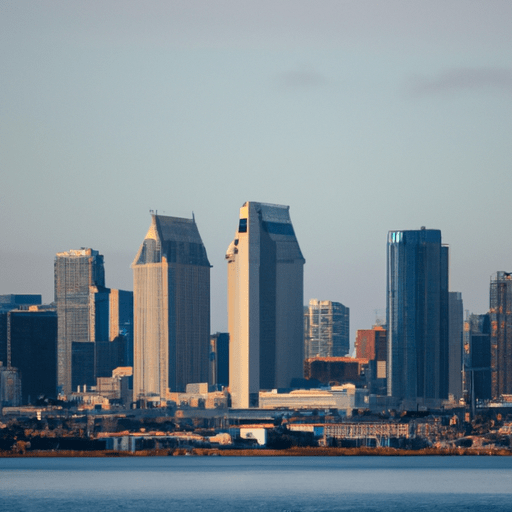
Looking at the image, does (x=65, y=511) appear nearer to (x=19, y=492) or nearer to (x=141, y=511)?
(x=141, y=511)

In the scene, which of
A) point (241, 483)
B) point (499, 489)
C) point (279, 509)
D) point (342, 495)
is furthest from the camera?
point (241, 483)

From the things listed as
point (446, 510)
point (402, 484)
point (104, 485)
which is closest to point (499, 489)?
point (402, 484)

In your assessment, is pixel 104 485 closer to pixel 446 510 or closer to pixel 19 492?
pixel 19 492

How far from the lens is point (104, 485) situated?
19325cm

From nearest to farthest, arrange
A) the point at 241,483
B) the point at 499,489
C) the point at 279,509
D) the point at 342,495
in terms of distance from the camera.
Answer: the point at 279,509
the point at 342,495
the point at 499,489
the point at 241,483

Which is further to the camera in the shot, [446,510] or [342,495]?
[342,495]

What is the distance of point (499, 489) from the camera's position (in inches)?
7239

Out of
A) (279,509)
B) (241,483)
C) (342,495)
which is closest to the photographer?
(279,509)

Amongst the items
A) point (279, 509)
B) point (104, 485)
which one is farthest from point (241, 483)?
point (279, 509)

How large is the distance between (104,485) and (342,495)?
34.4 m

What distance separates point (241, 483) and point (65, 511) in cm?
4383

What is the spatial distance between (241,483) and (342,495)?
89.0 ft

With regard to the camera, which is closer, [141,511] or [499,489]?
[141,511]

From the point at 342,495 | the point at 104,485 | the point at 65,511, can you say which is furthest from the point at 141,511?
the point at 104,485
